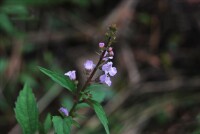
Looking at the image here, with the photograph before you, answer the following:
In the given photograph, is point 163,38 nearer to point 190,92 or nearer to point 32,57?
point 190,92

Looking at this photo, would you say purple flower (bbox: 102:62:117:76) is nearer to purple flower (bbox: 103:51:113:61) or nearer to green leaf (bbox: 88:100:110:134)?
purple flower (bbox: 103:51:113:61)

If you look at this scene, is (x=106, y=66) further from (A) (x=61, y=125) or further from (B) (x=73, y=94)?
(A) (x=61, y=125)

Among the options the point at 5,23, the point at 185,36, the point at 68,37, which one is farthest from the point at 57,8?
the point at 185,36

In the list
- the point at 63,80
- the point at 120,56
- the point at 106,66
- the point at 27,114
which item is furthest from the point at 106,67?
the point at 120,56

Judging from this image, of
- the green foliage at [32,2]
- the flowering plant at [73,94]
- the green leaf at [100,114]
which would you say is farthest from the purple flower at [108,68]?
the green foliage at [32,2]

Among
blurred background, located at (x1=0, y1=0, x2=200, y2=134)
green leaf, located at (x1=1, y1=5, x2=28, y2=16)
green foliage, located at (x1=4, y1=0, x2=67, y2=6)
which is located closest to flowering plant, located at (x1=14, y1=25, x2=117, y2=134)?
green leaf, located at (x1=1, y1=5, x2=28, y2=16)

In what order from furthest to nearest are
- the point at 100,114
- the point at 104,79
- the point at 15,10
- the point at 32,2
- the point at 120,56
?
the point at 120,56 → the point at 32,2 → the point at 15,10 → the point at 104,79 → the point at 100,114

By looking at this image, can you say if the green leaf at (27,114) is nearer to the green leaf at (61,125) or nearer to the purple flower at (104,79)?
the green leaf at (61,125)

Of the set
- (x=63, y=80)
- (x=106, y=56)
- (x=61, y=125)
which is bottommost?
(x=61, y=125)
